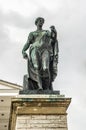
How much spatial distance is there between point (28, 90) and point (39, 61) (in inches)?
35.5

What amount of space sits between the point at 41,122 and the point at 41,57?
1923mm

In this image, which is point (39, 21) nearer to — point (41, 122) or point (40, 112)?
point (40, 112)

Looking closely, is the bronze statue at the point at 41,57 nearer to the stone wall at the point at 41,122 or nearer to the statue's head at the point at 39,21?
the statue's head at the point at 39,21

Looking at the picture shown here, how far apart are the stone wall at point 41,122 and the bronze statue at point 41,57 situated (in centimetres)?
93

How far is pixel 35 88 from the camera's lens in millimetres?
11289

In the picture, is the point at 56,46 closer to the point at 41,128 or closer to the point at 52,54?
the point at 52,54

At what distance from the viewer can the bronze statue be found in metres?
11.3

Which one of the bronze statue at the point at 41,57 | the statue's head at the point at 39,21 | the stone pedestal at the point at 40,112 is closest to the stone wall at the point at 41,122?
the stone pedestal at the point at 40,112

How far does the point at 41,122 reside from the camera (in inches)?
413

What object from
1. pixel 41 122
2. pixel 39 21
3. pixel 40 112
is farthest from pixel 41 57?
pixel 41 122

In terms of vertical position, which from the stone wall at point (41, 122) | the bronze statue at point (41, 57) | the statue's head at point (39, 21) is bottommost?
the stone wall at point (41, 122)

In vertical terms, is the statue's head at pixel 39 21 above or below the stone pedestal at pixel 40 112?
above

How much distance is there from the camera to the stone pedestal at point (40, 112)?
10453 mm

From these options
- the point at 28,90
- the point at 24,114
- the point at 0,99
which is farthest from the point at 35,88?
the point at 0,99
